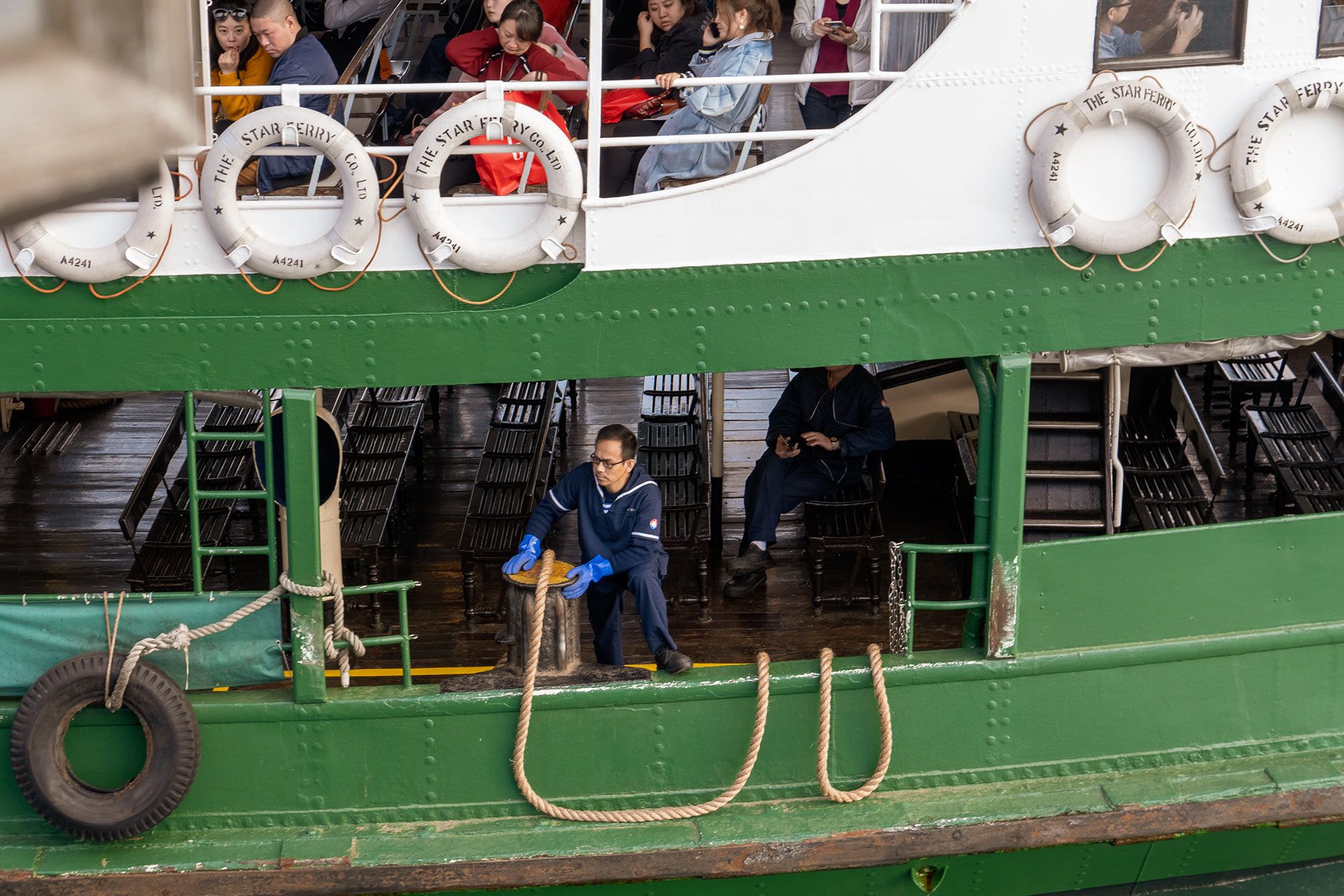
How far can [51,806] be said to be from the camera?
18.5 feet

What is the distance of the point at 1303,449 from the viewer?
892 cm

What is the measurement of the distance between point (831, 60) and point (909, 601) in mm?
2625

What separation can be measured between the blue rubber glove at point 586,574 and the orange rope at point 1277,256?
10.6ft

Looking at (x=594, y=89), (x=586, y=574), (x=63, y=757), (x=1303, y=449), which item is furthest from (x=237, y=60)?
(x=1303, y=449)

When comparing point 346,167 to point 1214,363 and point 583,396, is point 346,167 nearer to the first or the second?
point 583,396

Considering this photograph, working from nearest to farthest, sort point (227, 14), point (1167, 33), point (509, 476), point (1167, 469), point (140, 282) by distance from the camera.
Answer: point (140, 282) → point (1167, 33) → point (227, 14) → point (1167, 469) → point (509, 476)

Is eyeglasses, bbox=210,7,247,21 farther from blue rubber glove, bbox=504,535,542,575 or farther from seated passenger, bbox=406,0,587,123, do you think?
blue rubber glove, bbox=504,535,542,575

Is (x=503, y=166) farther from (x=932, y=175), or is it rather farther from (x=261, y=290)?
(x=932, y=175)

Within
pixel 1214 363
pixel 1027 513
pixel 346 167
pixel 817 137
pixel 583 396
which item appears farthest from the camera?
pixel 583 396

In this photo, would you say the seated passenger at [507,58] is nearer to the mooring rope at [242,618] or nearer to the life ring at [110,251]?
the life ring at [110,251]

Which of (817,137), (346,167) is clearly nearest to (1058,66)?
(817,137)

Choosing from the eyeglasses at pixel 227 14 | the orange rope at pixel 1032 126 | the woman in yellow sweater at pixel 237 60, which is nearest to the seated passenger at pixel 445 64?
the woman in yellow sweater at pixel 237 60

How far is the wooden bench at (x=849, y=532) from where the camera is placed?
25.8 ft

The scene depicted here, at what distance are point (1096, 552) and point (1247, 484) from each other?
3.88 metres
